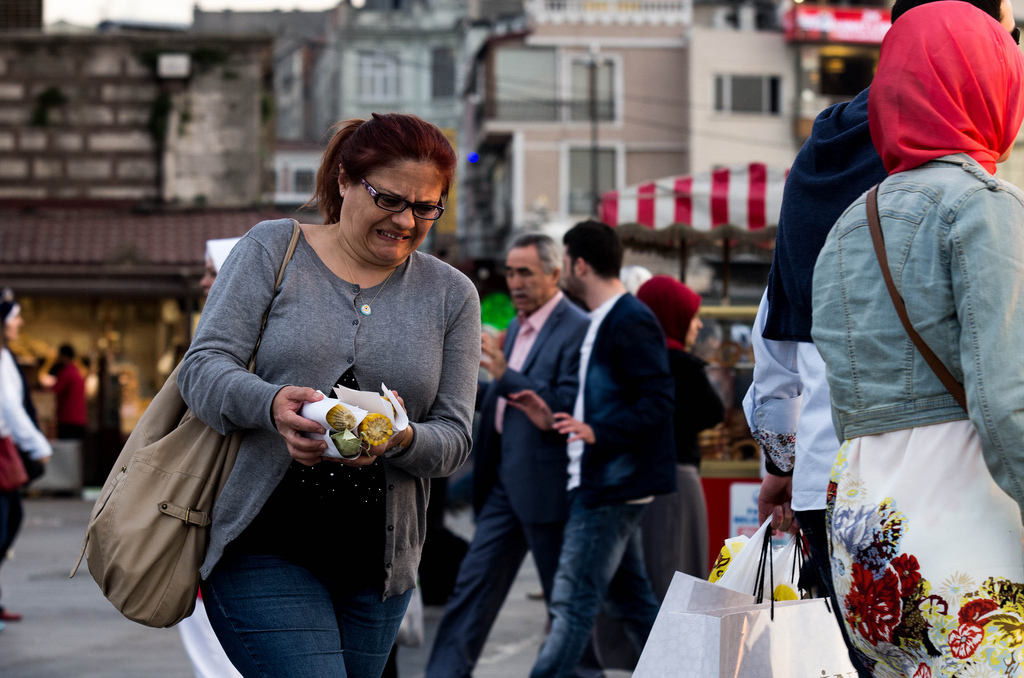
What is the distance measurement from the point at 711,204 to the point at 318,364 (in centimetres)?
648

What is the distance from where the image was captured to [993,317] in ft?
6.59

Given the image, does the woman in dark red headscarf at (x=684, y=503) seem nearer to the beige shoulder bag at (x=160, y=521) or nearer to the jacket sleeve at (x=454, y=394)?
the jacket sleeve at (x=454, y=394)

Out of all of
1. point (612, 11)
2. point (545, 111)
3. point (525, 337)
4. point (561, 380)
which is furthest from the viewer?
point (545, 111)

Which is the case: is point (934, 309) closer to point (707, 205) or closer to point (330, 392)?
point (330, 392)

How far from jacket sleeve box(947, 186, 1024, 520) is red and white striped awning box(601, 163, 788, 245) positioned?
21.9 feet

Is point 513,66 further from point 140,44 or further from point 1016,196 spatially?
point 1016,196

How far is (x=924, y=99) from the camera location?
2225 millimetres

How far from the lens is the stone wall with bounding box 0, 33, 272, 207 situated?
1905cm

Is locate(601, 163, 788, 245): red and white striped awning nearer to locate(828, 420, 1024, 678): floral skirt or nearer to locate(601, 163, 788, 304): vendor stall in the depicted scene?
locate(601, 163, 788, 304): vendor stall

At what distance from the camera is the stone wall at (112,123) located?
1905cm

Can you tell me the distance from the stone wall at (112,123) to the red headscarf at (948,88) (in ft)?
59.2

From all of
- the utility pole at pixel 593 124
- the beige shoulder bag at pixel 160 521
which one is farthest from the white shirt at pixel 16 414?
the utility pole at pixel 593 124

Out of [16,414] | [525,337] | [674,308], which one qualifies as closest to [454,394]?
[525,337]

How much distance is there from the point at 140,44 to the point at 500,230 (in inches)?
1144
